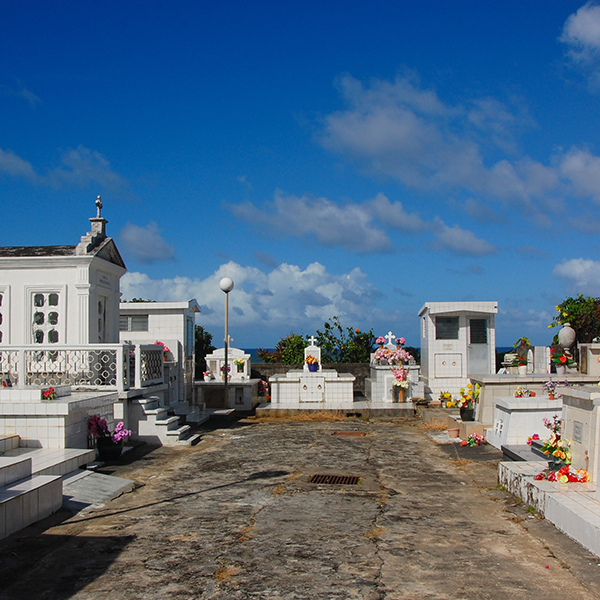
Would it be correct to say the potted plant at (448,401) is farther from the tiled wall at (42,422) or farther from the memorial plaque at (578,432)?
the tiled wall at (42,422)

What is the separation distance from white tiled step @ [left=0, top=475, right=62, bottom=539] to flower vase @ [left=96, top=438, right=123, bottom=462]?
264 centimetres

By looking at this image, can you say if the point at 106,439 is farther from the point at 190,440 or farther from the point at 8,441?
the point at 190,440

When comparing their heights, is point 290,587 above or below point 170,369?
below

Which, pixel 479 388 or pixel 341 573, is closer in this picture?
pixel 341 573

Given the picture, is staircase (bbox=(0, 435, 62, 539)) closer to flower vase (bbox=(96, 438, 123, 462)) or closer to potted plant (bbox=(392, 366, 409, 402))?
flower vase (bbox=(96, 438, 123, 462))

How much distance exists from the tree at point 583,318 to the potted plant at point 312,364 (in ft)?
25.4

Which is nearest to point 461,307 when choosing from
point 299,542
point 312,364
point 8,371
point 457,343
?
point 457,343

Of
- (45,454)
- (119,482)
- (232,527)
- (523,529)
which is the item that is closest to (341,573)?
(232,527)

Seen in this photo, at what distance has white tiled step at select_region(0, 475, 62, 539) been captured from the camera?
18.3 feet

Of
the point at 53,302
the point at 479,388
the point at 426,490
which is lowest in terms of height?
the point at 426,490

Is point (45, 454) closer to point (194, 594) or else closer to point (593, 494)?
point (194, 594)

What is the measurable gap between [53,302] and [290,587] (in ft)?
32.3

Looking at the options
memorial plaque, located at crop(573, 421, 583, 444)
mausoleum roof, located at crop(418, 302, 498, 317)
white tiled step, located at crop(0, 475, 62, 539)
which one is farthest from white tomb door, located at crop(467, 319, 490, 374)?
white tiled step, located at crop(0, 475, 62, 539)

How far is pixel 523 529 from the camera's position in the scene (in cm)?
595
